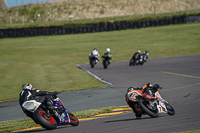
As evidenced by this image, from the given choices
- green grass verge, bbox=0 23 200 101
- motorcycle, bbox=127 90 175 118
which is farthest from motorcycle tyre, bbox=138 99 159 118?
green grass verge, bbox=0 23 200 101

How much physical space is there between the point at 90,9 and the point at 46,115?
72650mm

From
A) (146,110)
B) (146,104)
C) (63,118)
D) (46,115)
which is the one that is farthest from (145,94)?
(46,115)

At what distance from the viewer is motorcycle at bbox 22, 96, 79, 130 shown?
27.6 ft

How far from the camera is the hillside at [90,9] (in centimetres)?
7669

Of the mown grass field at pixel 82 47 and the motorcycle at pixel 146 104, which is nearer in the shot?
the motorcycle at pixel 146 104

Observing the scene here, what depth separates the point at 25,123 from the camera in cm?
1070

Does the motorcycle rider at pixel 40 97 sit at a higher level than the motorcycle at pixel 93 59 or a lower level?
higher

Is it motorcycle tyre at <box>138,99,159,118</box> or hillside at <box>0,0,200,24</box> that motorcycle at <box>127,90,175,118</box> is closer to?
motorcycle tyre at <box>138,99,159,118</box>

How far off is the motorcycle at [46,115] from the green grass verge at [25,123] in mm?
1633

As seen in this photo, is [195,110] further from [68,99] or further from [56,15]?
[56,15]

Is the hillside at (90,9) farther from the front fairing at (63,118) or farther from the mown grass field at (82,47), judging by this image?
the front fairing at (63,118)

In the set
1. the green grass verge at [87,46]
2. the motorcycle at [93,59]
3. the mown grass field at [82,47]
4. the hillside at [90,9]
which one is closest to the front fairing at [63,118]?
the mown grass field at [82,47]

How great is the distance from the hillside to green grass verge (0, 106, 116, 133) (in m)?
65.2

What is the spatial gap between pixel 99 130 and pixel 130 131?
82 centimetres
